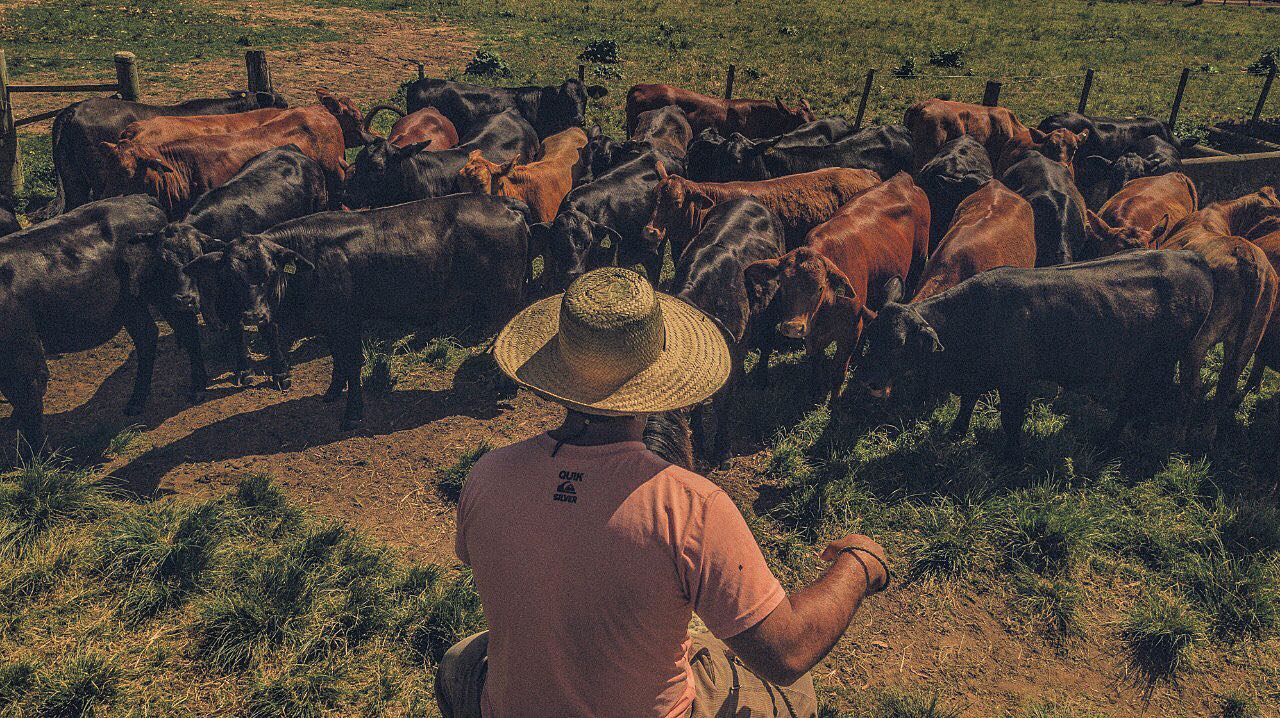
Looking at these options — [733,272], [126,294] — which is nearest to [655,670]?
[733,272]

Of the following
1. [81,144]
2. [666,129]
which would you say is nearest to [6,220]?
[81,144]

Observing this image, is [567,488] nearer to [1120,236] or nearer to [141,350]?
[141,350]

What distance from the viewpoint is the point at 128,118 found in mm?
10742

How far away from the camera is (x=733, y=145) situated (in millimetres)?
11219

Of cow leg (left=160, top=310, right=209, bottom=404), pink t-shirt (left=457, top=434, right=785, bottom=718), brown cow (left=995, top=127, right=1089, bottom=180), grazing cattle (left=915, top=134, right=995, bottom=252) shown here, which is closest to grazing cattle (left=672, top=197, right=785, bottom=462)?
grazing cattle (left=915, top=134, right=995, bottom=252)

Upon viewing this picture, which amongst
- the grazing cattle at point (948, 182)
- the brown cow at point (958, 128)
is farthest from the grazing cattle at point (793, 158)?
the brown cow at point (958, 128)

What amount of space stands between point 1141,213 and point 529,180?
24.7ft

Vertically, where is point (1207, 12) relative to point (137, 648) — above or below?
above

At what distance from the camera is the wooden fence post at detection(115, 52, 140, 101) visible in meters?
11.4

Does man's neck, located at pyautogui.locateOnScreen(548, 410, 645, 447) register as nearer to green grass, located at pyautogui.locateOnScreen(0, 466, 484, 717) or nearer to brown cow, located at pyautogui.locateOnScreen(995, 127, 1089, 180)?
green grass, located at pyautogui.locateOnScreen(0, 466, 484, 717)

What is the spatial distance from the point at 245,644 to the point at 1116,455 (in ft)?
22.6

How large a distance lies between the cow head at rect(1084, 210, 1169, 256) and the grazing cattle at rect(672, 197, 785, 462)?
363 cm

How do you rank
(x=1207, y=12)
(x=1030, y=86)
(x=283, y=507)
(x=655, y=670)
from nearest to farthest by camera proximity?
(x=655, y=670)
(x=283, y=507)
(x=1030, y=86)
(x=1207, y=12)

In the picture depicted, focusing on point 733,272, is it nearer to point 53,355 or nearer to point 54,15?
point 53,355
